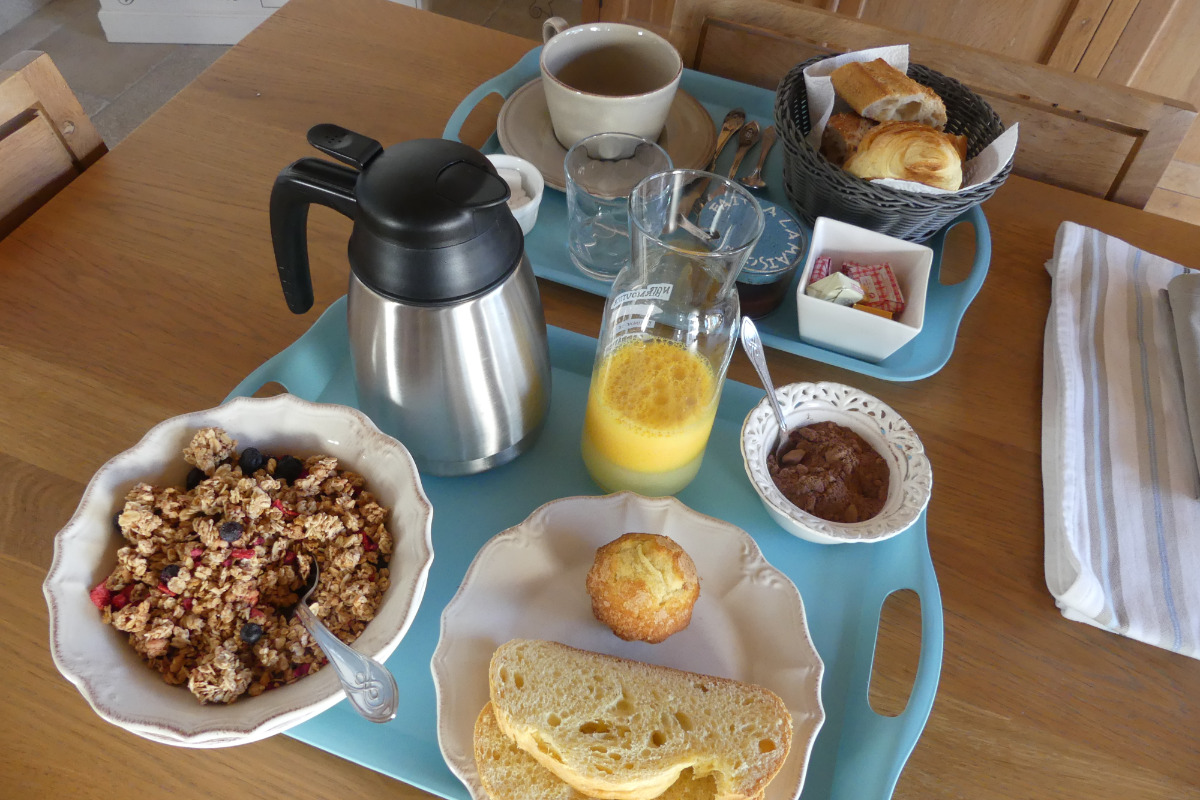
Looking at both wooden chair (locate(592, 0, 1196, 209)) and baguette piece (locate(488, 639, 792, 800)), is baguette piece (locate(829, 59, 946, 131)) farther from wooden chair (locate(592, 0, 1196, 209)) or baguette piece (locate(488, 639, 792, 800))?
baguette piece (locate(488, 639, 792, 800))

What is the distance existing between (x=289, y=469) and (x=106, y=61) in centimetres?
252

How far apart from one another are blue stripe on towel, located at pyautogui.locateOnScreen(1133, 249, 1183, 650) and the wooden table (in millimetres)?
41

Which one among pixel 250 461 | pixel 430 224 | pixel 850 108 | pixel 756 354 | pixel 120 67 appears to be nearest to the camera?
pixel 430 224

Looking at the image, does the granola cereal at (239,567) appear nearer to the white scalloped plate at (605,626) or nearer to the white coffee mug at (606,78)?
the white scalloped plate at (605,626)

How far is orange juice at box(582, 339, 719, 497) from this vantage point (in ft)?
2.18

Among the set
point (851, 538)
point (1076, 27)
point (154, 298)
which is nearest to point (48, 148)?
point (154, 298)

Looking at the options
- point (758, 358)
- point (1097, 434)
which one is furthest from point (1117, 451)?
point (758, 358)

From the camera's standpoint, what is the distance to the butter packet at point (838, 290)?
0.80 meters

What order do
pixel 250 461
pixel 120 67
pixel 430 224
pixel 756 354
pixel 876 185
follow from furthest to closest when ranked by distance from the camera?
pixel 120 67 < pixel 876 185 < pixel 756 354 < pixel 250 461 < pixel 430 224

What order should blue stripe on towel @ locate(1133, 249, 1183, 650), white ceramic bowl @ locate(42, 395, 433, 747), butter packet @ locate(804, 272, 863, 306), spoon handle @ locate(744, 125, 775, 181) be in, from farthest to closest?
spoon handle @ locate(744, 125, 775, 181) → butter packet @ locate(804, 272, 863, 306) → blue stripe on towel @ locate(1133, 249, 1183, 650) → white ceramic bowl @ locate(42, 395, 433, 747)

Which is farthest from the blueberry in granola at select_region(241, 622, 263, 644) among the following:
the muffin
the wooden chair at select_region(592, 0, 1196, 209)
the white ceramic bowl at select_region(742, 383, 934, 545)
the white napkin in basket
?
the wooden chair at select_region(592, 0, 1196, 209)

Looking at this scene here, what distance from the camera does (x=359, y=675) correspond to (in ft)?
1.69

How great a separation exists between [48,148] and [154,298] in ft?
0.89

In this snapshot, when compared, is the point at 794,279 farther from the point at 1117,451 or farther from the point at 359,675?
the point at 359,675
